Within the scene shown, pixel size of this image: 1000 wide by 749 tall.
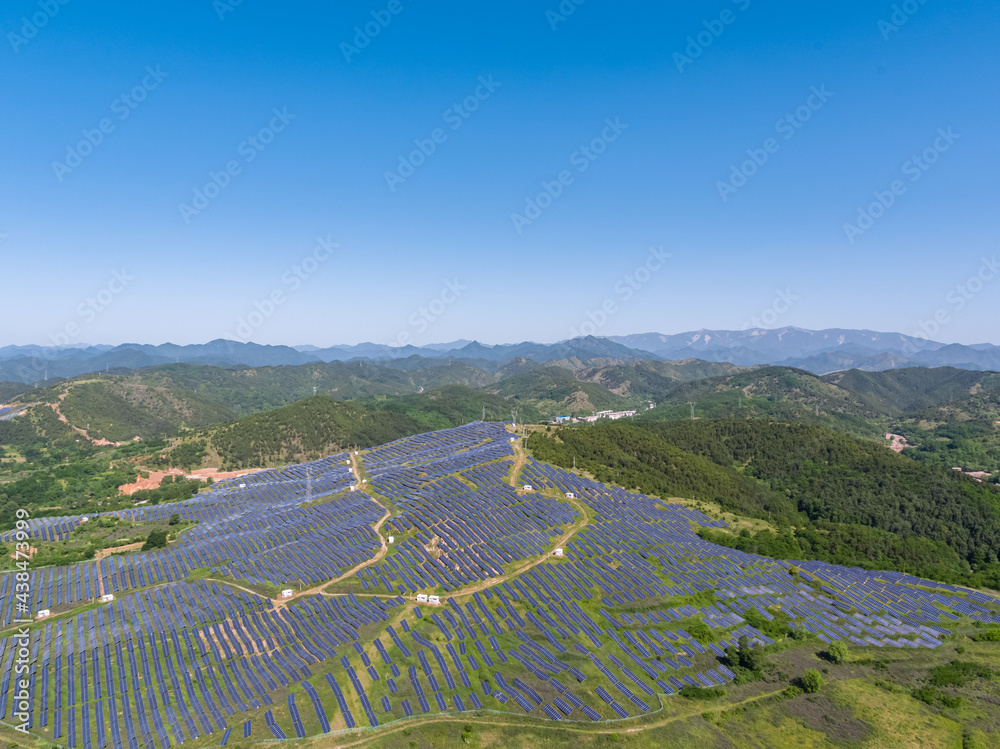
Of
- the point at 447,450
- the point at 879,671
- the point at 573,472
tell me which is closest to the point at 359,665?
the point at 879,671

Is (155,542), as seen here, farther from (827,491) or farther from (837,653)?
(827,491)

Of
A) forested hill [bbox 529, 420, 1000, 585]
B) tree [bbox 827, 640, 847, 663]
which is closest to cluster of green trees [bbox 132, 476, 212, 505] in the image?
forested hill [bbox 529, 420, 1000, 585]

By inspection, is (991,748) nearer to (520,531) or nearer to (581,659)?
(581,659)

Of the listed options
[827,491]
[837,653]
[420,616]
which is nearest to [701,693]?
[837,653]

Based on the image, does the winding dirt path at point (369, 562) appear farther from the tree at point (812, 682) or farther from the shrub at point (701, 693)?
the tree at point (812, 682)

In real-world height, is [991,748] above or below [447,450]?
below
